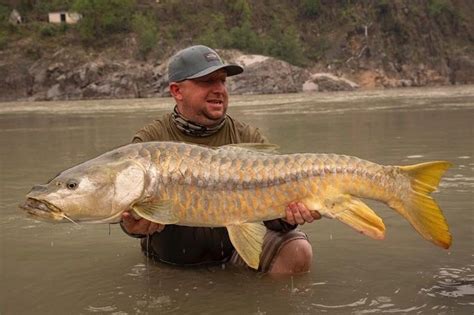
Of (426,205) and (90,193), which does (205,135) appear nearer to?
(90,193)

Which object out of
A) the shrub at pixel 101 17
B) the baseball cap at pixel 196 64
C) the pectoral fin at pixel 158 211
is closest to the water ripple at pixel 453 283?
the pectoral fin at pixel 158 211

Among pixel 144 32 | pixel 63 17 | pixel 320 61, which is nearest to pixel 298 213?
pixel 144 32

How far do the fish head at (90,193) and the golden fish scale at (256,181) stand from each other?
0.30 meters

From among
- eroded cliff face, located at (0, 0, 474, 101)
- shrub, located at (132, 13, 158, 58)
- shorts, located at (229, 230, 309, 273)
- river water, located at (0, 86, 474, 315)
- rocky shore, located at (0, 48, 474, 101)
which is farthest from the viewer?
shrub, located at (132, 13, 158, 58)

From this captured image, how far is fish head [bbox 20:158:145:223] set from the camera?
3457mm

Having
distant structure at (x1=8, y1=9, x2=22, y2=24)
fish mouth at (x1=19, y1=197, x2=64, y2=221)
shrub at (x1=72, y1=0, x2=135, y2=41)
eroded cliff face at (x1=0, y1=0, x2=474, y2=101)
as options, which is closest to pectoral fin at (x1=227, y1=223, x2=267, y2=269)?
fish mouth at (x1=19, y1=197, x2=64, y2=221)

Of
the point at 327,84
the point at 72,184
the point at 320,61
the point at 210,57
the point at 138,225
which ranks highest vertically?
the point at 210,57

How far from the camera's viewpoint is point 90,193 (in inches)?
138

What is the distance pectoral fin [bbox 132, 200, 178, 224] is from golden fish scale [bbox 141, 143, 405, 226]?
117 millimetres

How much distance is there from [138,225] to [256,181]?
80 cm

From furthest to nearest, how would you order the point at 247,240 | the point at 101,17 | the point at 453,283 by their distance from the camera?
the point at 101,17 < the point at 453,283 < the point at 247,240

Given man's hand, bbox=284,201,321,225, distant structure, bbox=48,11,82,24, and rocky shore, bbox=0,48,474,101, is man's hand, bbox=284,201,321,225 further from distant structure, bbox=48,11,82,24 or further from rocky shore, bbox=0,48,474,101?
distant structure, bbox=48,11,82,24

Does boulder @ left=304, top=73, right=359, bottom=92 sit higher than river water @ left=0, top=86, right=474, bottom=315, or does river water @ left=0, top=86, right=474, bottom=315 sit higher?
river water @ left=0, top=86, right=474, bottom=315

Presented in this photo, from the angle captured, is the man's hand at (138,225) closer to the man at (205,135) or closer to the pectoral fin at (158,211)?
the pectoral fin at (158,211)
